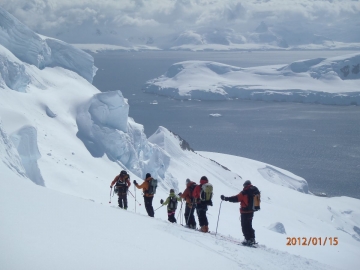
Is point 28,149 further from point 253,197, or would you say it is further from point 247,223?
point 253,197

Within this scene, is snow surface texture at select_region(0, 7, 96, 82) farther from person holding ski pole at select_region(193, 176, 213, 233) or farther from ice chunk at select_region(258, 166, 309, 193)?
person holding ski pole at select_region(193, 176, 213, 233)

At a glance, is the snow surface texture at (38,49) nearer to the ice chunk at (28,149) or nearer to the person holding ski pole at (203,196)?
the ice chunk at (28,149)

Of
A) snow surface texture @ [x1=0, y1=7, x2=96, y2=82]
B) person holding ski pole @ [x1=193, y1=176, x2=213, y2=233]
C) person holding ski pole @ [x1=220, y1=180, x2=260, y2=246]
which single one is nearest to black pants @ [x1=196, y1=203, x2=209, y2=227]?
person holding ski pole @ [x1=193, y1=176, x2=213, y2=233]

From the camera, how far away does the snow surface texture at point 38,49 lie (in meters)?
22.8

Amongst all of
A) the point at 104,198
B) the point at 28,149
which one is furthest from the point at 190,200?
the point at 28,149

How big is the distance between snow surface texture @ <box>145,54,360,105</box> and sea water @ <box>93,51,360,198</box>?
14.1ft

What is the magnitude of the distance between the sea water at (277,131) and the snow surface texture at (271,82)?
4283 mm

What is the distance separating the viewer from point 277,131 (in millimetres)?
56844

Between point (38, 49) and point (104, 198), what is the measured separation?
46.1ft

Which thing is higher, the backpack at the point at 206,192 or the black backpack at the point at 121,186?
the backpack at the point at 206,192

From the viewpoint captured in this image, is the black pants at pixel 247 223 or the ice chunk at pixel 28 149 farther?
the ice chunk at pixel 28 149

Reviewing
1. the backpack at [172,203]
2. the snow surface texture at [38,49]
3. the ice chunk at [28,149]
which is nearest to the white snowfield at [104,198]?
the ice chunk at [28,149]

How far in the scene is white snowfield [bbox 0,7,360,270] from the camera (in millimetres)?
5160

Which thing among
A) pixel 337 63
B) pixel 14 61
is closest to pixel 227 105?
pixel 337 63
